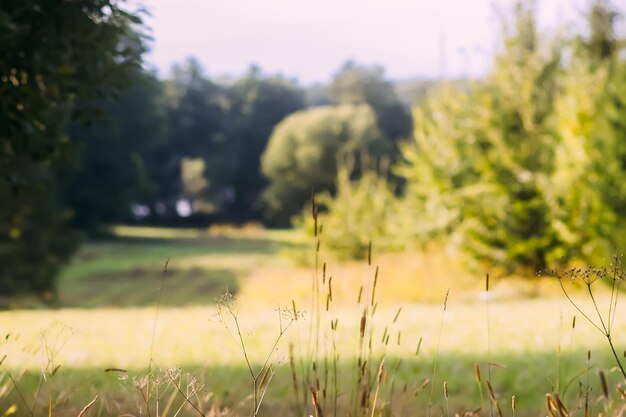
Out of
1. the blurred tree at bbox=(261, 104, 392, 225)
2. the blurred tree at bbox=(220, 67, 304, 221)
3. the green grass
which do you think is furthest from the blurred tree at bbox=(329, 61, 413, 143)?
the green grass

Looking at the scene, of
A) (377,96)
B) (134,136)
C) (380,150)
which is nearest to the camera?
(134,136)

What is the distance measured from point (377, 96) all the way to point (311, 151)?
A: 10575 mm

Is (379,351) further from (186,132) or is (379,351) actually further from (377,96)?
(186,132)

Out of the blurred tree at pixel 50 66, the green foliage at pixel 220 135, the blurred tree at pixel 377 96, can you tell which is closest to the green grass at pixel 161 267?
the blurred tree at pixel 50 66

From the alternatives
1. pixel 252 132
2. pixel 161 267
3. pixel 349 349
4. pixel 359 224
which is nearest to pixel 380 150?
pixel 252 132

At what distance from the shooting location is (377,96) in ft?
169

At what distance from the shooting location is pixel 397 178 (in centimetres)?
4647

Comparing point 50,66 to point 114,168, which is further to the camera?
point 114,168

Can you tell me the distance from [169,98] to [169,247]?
60.7 feet

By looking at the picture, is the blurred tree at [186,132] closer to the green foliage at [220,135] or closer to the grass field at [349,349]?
A: the green foliage at [220,135]

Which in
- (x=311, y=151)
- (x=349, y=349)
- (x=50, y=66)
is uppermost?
(x=50, y=66)

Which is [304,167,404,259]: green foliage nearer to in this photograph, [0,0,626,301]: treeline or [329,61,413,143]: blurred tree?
[0,0,626,301]: treeline

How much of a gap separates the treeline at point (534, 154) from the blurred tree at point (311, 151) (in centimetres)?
2495

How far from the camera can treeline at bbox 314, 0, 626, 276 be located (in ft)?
41.1
